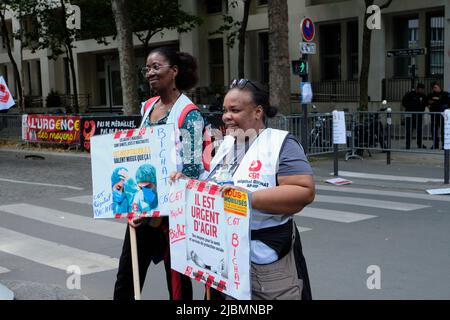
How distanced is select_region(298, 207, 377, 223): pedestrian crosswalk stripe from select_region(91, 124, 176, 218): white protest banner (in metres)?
5.04

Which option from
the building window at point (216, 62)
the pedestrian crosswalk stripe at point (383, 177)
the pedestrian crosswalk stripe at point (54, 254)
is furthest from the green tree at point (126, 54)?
the building window at point (216, 62)

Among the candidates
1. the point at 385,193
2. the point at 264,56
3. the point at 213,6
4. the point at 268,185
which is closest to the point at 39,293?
the point at 268,185

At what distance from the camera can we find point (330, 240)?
7.15 metres

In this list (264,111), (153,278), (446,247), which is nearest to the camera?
(264,111)

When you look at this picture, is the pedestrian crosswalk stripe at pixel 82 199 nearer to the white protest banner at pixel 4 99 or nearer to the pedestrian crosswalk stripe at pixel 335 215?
the pedestrian crosswalk stripe at pixel 335 215

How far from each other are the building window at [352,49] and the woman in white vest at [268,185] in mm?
24062

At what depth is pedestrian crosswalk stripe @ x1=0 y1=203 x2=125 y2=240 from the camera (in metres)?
7.93

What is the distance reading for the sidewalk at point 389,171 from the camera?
11562mm

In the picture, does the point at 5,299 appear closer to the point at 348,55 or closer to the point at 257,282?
the point at 257,282

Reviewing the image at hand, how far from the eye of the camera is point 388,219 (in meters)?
8.27

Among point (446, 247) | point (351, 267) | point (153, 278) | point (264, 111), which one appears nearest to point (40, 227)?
point (153, 278)

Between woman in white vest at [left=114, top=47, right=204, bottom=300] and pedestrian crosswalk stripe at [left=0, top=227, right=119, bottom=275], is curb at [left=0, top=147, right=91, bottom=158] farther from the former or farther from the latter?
woman in white vest at [left=114, top=47, right=204, bottom=300]

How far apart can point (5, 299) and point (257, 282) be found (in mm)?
1300

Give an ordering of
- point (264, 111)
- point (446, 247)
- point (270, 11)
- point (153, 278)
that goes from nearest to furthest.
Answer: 1. point (264, 111)
2. point (153, 278)
3. point (446, 247)
4. point (270, 11)
